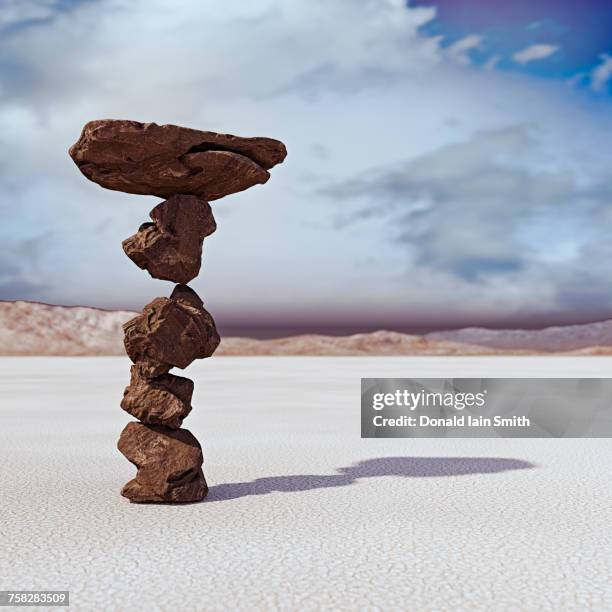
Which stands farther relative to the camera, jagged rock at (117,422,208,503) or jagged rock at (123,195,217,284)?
jagged rock at (123,195,217,284)

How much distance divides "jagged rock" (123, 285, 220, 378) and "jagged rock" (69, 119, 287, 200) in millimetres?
1358

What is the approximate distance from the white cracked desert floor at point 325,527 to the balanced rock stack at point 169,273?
50cm

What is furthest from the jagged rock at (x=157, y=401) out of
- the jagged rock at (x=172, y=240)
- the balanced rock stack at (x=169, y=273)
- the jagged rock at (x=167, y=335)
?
the jagged rock at (x=172, y=240)

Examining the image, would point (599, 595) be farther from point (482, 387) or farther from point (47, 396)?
point (47, 396)

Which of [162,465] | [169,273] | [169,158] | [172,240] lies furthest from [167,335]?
[169,158]

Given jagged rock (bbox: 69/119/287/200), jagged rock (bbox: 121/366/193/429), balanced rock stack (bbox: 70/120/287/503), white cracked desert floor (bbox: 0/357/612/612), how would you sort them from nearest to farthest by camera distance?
white cracked desert floor (bbox: 0/357/612/612)
jagged rock (bbox: 69/119/287/200)
balanced rock stack (bbox: 70/120/287/503)
jagged rock (bbox: 121/366/193/429)

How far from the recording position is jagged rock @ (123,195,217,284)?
25.9 feet

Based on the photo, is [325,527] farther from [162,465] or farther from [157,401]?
[157,401]

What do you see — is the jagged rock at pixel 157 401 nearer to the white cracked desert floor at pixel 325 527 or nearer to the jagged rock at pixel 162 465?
the jagged rock at pixel 162 465

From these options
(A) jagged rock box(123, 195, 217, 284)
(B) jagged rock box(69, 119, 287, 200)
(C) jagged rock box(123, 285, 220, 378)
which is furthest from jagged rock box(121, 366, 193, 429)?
(B) jagged rock box(69, 119, 287, 200)

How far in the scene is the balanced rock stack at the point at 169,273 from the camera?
25.3ft

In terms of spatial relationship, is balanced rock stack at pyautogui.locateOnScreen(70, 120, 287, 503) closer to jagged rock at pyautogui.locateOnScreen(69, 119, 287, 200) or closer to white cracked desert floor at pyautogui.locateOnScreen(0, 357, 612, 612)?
jagged rock at pyautogui.locateOnScreen(69, 119, 287, 200)

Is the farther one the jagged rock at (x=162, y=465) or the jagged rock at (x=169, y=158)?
the jagged rock at (x=162, y=465)

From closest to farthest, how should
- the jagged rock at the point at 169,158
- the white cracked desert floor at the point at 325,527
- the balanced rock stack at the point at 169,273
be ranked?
1. the white cracked desert floor at the point at 325,527
2. the jagged rock at the point at 169,158
3. the balanced rock stack at the point at 169,273
